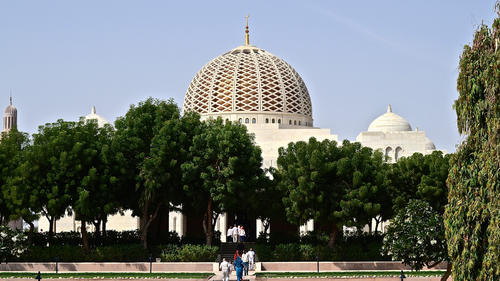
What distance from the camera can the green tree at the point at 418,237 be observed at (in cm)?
2044

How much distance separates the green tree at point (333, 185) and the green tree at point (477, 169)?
14328mm

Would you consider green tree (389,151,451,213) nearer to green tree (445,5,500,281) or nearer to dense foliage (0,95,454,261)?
dense foliage (0,95,454,261)

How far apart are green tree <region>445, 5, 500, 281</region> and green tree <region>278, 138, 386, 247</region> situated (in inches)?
564

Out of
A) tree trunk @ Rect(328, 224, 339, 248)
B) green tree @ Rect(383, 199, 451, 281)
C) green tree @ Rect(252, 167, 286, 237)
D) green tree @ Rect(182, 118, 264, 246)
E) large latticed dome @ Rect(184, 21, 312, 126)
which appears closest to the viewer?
green tree @ Rect(383, 199, 451, 281)

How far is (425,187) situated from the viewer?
105ft

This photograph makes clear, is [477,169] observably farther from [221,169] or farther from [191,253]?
[221,169]

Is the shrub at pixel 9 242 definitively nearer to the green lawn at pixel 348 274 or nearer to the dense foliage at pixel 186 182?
the dense foliage at pixel 186 182

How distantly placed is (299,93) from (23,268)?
92.1 feet

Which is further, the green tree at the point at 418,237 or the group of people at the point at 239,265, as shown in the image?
the group of people at the point at 239,265

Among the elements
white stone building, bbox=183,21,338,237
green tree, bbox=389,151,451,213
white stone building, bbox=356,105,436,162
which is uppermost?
white stone building, bbox=183,21,338,237

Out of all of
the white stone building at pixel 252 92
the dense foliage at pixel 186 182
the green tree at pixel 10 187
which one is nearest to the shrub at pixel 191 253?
the dense foliage at pixel 186 182

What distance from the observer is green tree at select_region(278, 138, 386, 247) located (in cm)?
3056

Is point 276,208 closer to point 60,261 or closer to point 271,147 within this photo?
point 60,261

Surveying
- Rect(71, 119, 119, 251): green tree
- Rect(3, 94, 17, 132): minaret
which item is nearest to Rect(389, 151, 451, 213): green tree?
Rect(71, 119, 119, 251): green tree
